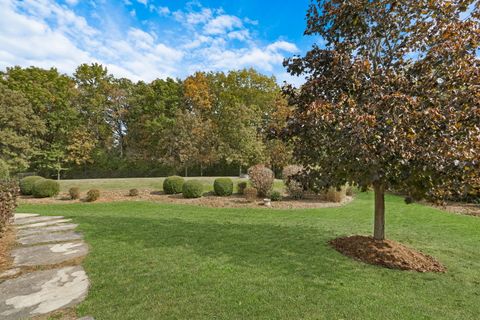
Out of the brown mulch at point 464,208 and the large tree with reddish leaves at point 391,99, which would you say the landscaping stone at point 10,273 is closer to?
the large tree with reddish leaves at point 391,99

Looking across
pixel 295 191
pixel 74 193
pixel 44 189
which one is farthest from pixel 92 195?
pixel 295 191

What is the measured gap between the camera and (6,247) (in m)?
5.76

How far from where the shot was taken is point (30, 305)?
133 inches

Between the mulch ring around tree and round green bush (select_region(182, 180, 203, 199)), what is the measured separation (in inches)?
363

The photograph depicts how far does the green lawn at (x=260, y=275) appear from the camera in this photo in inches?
128

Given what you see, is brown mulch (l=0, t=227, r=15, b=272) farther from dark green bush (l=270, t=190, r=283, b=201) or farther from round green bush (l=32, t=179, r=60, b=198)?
dark green bush (l=270, t=190, r=283, b=201)

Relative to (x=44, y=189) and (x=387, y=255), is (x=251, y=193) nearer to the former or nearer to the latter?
(x=387, y=255)

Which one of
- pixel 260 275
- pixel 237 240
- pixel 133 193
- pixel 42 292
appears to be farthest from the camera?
pixel 133 193

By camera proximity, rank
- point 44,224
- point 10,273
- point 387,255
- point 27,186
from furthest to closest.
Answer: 1. point 27,186
2. point 44,224
3. point 387,255
4. point 10,273

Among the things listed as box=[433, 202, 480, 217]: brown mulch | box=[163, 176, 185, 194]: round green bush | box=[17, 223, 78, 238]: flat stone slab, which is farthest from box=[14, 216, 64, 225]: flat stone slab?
box=[433, 202, 480, 217]: brown mulch

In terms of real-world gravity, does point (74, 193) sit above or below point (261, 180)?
below

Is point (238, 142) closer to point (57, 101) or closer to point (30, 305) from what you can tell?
point (57, 101)

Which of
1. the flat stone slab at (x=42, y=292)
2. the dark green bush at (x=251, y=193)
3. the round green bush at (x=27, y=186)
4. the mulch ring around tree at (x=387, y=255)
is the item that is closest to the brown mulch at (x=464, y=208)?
the mulch ring around tree at (x=387, y=255)

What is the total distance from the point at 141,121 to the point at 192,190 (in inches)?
755
